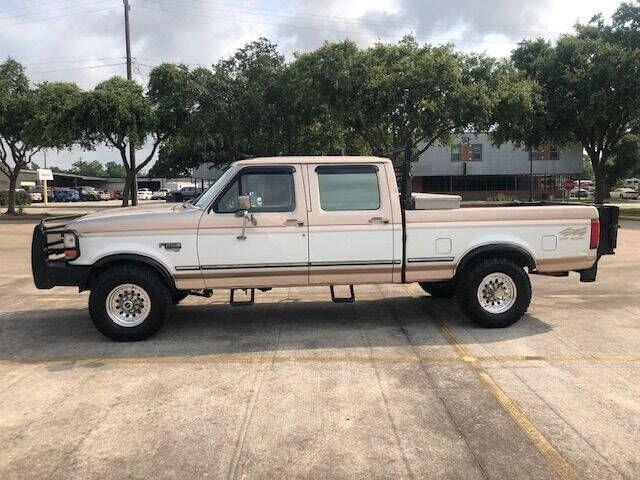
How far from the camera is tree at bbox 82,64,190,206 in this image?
90.7ft

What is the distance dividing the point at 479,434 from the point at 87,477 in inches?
105

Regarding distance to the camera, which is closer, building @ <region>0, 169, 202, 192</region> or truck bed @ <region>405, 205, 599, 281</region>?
truck bed @ <region>405, 205, 599, 281</region>

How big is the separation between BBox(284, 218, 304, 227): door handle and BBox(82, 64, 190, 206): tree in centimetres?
2364

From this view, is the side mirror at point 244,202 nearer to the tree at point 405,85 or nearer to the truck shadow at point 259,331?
the truck shadow at point 259,331

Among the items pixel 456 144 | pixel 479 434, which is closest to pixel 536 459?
pixel 479 434

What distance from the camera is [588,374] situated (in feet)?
17.5

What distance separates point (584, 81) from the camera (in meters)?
28.2

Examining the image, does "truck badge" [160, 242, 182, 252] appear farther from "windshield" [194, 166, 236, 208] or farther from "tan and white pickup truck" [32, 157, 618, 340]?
"windshield" [194, 166, 236, 208]

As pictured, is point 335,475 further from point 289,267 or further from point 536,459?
point 289,267

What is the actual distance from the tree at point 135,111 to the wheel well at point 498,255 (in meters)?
24.4

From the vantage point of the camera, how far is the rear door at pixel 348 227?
21.5 feet

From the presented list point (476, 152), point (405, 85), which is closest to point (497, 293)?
point (405, 85)

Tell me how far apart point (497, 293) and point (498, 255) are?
477mm

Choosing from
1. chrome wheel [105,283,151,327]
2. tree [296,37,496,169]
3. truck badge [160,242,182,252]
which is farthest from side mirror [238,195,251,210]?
tree [296,37,496,169]
